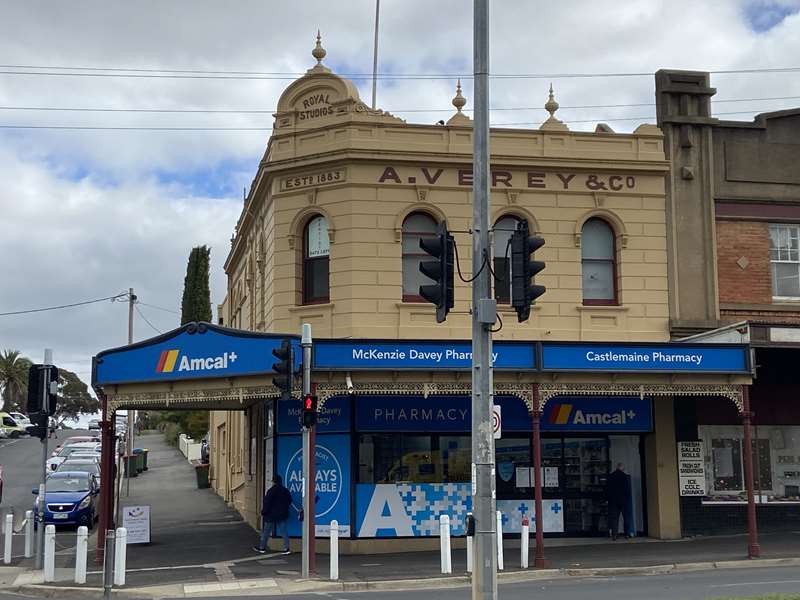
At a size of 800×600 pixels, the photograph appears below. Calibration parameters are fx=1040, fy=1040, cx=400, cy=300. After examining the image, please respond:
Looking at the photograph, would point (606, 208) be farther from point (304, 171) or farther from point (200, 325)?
point (200, 325)

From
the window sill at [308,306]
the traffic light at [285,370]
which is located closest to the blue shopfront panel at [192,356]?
the traffic light at [285,370]

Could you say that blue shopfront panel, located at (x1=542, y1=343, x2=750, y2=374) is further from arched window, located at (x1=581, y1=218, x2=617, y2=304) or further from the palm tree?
the palm tree

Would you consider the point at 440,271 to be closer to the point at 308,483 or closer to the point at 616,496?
the point at 308,483

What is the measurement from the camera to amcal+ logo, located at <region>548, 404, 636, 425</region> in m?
23.6

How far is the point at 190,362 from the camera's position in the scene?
2091 centimetres

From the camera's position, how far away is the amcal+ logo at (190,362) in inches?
806

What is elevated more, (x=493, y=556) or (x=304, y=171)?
(x=304, y=171)

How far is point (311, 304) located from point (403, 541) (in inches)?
221

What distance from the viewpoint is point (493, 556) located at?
477 inches

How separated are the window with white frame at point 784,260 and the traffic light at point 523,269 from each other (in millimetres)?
14159

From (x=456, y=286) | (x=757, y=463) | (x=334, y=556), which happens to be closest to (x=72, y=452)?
(x=456, y=286)

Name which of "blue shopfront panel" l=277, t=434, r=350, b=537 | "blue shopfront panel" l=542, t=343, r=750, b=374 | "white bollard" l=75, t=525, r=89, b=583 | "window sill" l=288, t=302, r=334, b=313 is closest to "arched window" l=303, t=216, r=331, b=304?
"window sill" l=288, t=302, r=334, b=313

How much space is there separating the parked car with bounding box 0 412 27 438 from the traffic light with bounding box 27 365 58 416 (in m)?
53.9

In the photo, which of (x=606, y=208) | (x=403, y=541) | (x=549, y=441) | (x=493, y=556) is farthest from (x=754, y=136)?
(x=493, y=556)
